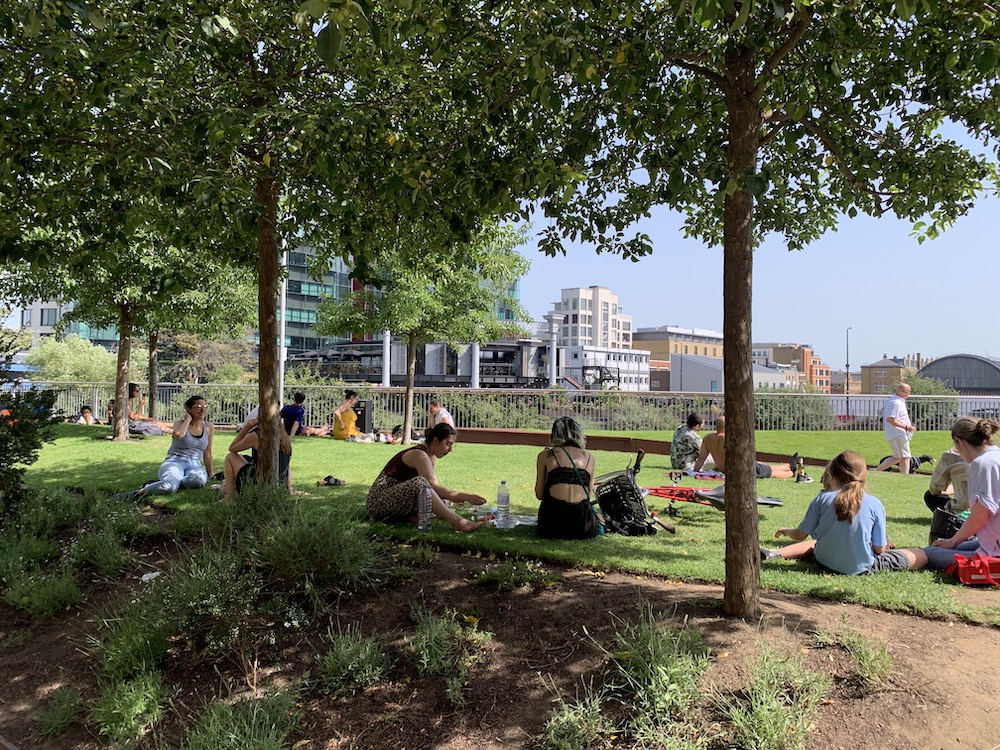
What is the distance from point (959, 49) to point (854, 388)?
162101mm

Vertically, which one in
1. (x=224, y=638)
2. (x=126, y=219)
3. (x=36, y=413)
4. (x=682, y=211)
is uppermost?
(x=682, y=211)

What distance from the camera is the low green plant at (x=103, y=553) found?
6016 mm

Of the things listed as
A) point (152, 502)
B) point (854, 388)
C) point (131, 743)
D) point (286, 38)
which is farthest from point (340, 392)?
point (854, 388)

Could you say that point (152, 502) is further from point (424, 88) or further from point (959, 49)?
point (959, 49)

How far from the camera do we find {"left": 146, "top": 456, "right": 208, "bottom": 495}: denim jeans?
344 inches

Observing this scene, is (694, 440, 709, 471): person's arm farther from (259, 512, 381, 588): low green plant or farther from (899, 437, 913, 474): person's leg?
(259, 512, 381, 588): low green plant

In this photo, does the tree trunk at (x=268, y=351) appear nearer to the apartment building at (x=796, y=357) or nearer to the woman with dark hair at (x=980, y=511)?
the woman with dark hair at (x=980, y=511)

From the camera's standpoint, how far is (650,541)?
667 cm

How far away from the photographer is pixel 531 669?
165 inches

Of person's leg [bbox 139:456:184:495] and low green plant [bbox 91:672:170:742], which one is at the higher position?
person's leg [bbox 139:456:184:495]

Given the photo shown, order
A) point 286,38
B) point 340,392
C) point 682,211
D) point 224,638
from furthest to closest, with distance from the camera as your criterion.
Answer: point 340,392, point 682,211, point 286,38, point 224,638

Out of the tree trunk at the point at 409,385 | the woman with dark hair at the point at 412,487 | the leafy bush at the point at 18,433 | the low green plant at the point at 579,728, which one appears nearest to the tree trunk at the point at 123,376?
the tree trunk at the point at 409,385

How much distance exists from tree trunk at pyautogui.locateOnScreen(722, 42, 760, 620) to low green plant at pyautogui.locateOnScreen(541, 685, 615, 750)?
116 centimetres

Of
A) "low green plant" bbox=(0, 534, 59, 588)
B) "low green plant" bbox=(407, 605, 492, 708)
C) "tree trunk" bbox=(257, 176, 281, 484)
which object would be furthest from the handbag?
"low green plant" bbox=(0, 534, 59, 588)
